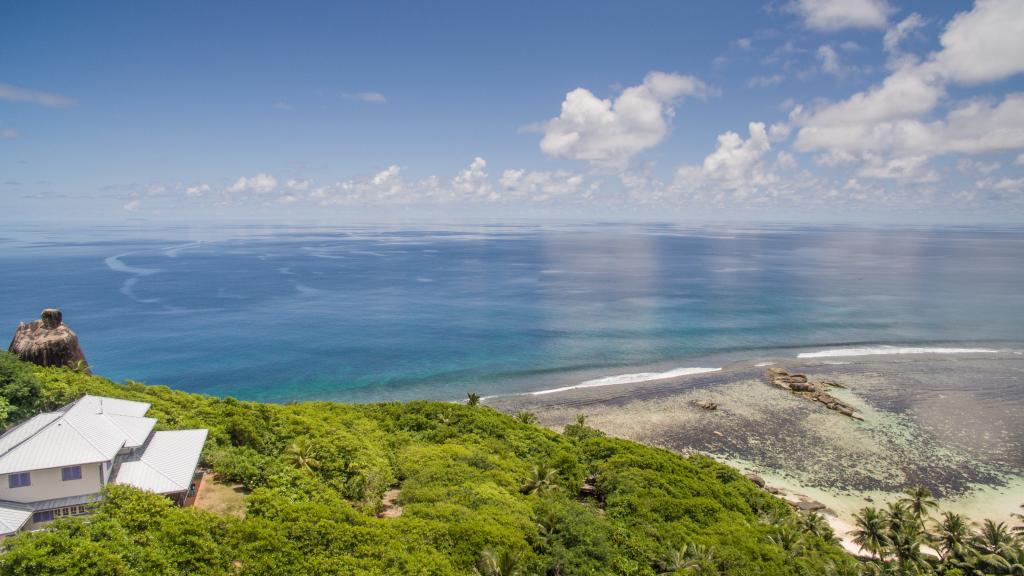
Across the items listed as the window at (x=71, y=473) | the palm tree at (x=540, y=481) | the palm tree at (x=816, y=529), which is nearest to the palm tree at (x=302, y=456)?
the window at (x=71, y=473)

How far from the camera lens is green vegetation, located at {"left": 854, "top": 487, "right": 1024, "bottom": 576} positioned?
27.5 meters

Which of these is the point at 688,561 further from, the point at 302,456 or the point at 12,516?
the point at 12,516

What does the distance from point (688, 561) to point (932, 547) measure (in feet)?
58.3

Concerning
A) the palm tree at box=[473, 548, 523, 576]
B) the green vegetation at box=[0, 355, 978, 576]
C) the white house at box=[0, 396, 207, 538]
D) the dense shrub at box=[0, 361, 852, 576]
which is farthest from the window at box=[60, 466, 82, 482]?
the palm tree at box=[473, 548, 523, 576]

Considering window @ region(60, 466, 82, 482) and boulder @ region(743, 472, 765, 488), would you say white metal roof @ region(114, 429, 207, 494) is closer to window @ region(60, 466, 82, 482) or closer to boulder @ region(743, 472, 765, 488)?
window @ region(60, 466, 82, 482)

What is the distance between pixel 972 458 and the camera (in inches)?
1935

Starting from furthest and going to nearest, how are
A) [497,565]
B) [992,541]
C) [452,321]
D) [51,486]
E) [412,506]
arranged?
[452,321], [992,541], [412,506], [51,486], [497,565]

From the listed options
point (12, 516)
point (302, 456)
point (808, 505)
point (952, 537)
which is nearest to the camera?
point (12, 516)

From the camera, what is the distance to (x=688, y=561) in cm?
2691

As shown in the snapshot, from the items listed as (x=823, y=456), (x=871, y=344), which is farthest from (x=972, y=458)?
(x=871, y=344)

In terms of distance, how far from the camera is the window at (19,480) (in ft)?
80.4

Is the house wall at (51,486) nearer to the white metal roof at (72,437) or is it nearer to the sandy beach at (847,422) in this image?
the white metal roof at (72,437)

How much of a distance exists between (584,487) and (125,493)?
27904 mm

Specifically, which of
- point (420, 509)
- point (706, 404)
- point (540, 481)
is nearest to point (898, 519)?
point (540, 481)
